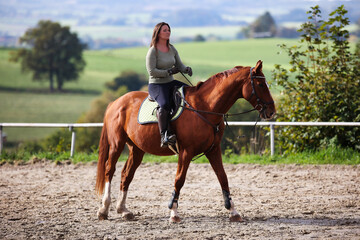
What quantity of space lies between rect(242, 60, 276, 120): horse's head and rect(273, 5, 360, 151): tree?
6.13m

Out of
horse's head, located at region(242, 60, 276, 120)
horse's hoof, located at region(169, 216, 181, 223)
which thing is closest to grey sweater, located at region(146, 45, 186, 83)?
horse's head, located at region(242, 60, 276, 120)

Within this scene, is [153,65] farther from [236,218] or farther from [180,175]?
[236,218]

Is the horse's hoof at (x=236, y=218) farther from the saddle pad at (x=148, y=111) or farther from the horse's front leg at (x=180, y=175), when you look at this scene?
the saddle pad at (x=148, y=111)

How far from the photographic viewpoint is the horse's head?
603 centimetres

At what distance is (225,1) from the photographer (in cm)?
15988

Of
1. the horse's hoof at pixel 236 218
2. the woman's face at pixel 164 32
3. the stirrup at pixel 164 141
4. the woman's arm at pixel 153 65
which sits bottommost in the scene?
the horse's hoof at pixel 236 218

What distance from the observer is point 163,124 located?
6.25 metres

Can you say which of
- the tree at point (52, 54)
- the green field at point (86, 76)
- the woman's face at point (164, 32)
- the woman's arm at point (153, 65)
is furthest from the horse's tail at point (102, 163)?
the tree at point (52, 54)

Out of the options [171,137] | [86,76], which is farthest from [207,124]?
[86,76]

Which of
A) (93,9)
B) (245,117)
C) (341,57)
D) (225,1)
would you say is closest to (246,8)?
(225,1)

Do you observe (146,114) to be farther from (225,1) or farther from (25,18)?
(225,1)

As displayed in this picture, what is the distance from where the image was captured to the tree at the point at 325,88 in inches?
464

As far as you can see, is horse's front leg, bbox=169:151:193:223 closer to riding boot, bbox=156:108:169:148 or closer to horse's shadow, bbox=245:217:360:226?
riding boot, bbox=156:108:169:148

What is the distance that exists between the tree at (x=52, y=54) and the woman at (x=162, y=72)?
186ft
